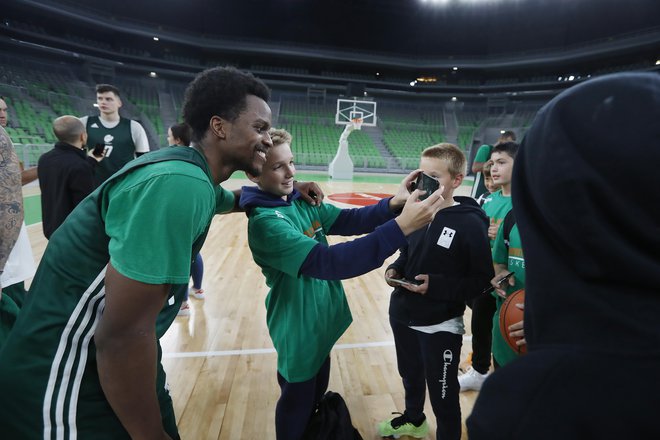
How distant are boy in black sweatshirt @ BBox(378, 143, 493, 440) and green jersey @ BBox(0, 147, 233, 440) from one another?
1270mm

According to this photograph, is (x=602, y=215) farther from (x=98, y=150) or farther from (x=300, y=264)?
(x=98, y=150)

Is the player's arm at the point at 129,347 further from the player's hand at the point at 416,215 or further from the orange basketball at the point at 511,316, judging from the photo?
the orange basketball at the point at 511,316

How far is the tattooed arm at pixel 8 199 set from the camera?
45.5 inches

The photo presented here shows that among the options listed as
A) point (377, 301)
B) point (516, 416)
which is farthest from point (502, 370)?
point (377, 301)

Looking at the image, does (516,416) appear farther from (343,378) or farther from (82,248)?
(343,378)

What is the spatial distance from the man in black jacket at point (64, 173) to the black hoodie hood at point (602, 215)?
3301 mm

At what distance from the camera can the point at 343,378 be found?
262 centimetres

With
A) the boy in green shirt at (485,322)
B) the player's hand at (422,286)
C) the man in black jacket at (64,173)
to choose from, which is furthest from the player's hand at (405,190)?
the man in black jacket at (64,173)

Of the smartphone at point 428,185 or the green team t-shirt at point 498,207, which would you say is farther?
the green team t-shirt at point 498,207

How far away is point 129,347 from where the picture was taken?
2.91 feet

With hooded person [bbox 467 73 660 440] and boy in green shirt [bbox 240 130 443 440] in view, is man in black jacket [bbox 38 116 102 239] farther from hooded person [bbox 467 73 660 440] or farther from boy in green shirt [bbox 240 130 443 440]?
hooded person [bbox 467 73 660 440]

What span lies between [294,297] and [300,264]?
0.32 meters

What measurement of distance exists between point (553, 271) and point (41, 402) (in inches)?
51.4

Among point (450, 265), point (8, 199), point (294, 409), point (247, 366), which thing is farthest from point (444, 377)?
point (8, 199)
